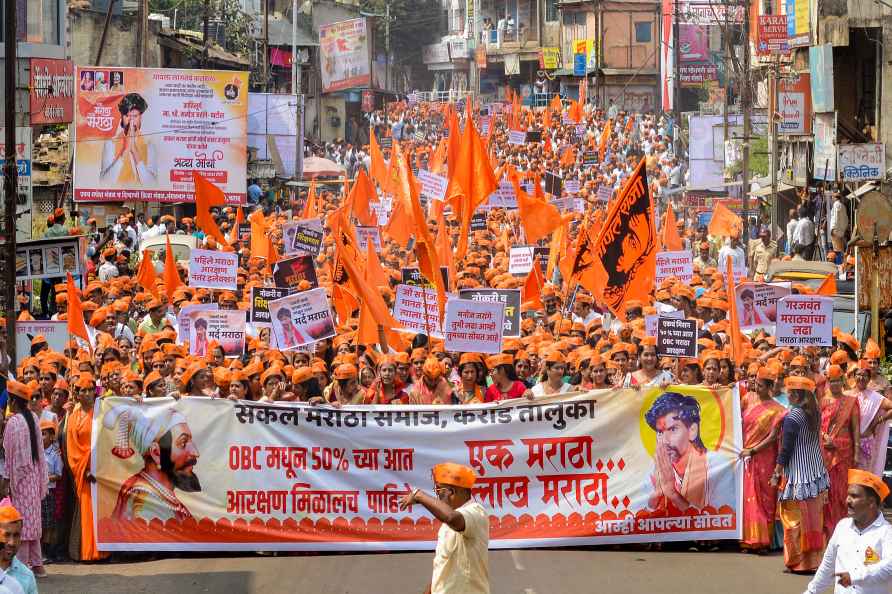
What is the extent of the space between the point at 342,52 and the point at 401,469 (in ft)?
208

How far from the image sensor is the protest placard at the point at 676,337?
11508 millimetres

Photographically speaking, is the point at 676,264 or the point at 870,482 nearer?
the point at 870,482

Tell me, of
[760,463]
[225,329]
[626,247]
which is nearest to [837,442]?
[760,463]

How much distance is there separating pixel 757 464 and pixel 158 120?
22843mm

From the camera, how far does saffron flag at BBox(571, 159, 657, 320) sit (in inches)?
555

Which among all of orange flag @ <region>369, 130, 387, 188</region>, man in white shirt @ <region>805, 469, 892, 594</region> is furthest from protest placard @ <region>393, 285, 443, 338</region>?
orange flag @ <region>369, 130, 387, 188</region>

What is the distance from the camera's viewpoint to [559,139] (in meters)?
49.1

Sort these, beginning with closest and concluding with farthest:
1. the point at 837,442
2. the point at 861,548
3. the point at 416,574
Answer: the point at 861,548 → the point at 416,574 → the point at 837,442

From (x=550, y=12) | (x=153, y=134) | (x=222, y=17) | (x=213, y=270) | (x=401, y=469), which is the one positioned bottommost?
(x=401, y=469)

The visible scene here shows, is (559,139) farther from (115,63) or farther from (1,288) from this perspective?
(1,288)

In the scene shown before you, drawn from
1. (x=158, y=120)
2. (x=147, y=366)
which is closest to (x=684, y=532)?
(x=147, y=366)

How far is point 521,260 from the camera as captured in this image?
710 inches

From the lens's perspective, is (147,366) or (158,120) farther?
(158,120)

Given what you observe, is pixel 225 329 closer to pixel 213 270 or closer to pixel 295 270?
pixel 295 270
